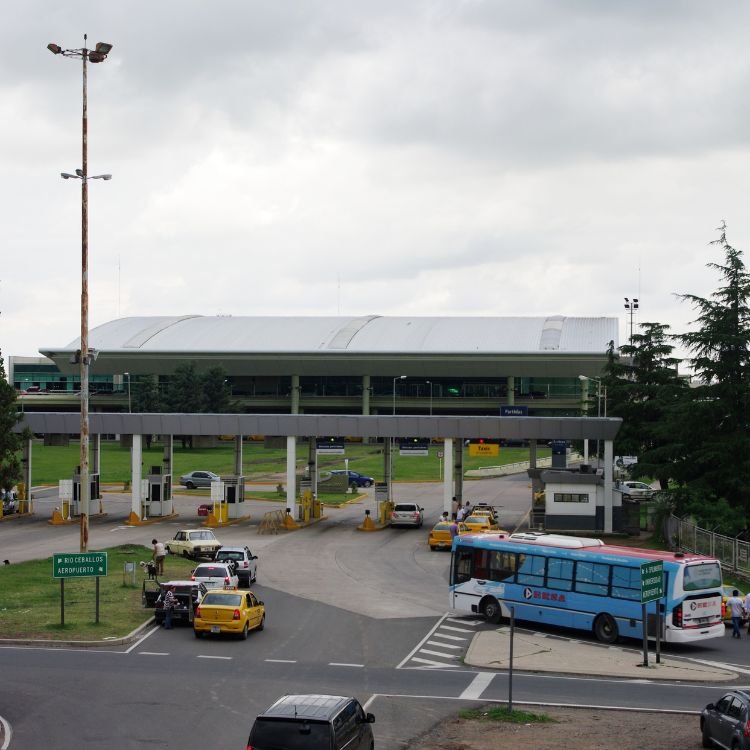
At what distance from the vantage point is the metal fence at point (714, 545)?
4325cm

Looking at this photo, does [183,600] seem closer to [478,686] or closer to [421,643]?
[421,643]

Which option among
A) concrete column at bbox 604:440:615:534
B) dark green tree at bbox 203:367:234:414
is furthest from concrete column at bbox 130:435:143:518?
dark green tree at bbox 203:367:234:414

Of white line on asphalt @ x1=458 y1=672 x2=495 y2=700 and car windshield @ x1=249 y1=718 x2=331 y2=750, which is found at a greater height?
car windshield @ x1=249 y1=718 x2=331 y2=750

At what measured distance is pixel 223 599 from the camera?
32188 mm

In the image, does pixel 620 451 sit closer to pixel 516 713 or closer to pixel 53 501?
pixel 53 501

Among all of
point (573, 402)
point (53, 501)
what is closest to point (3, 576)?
point (53, 501)

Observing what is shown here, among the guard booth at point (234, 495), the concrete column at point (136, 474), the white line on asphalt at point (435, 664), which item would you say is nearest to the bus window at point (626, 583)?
the white line on asphalt at point (435, 664)

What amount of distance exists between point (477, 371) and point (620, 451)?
5811cm

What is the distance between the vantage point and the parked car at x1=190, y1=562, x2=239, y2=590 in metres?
36.9

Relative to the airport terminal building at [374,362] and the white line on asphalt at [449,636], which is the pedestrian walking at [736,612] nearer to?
the white line on asphalt at [449,636]

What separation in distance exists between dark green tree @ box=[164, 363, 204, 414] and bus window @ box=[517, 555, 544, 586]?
3831 inches

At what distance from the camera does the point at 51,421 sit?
6919cm

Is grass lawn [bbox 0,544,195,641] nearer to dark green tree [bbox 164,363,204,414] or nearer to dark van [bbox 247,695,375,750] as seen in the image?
dark van [bbox 247,695,375,750]

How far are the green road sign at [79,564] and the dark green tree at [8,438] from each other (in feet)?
107
